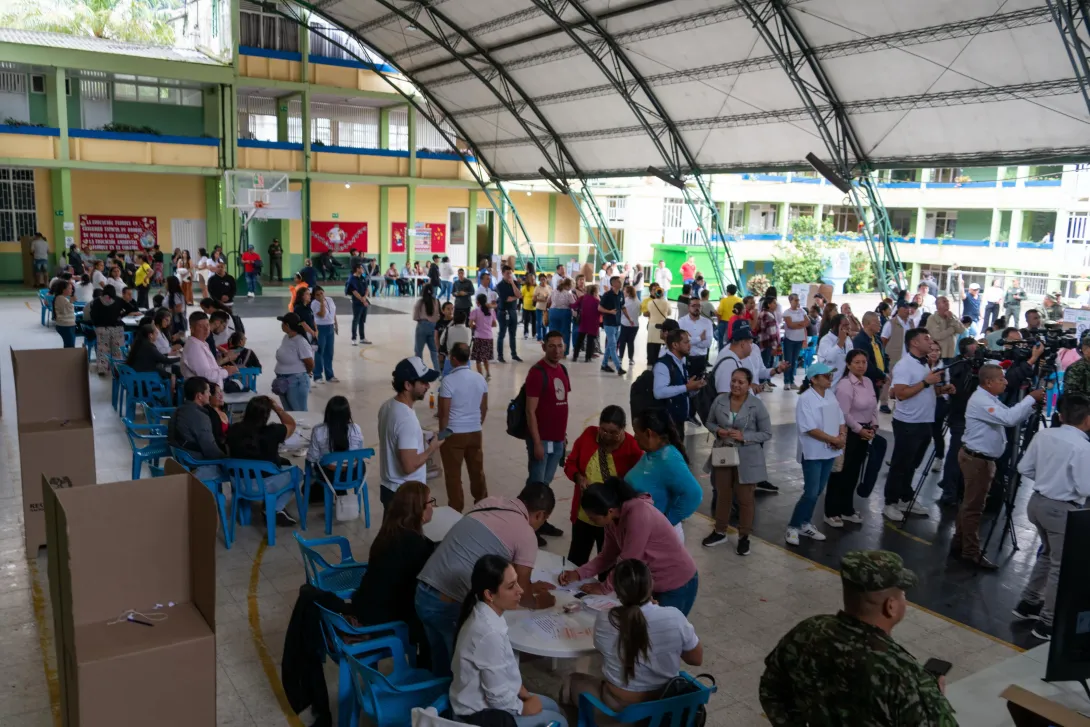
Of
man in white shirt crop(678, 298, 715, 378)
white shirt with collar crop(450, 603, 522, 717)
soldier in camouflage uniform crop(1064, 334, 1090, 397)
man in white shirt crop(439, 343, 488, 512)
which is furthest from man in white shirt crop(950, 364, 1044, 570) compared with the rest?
man in white shirt crop(678, 298, 715, 378)

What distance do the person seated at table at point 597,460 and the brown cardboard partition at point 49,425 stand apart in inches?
136

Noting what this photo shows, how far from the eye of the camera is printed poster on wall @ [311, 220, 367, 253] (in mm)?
28531

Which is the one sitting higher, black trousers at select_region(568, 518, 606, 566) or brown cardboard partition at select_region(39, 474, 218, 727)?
brown cardboard partition at select_region(39, 474, 218, 727)

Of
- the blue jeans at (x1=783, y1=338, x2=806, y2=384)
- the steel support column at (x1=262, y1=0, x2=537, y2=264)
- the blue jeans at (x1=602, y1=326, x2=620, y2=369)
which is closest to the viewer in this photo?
the blue jeans at (x1=783, y1=338, x2=806, y2=384)

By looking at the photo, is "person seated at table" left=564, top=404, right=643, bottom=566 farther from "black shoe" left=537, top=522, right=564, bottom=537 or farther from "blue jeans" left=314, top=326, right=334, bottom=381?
"blue jeans" left=314, top=326, right=334, bottom=381

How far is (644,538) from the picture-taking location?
13.6 ft

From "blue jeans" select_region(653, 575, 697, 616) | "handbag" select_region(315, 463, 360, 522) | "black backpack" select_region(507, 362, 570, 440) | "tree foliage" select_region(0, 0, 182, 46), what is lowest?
"handbag" select_region(315, 463, 360, 522)

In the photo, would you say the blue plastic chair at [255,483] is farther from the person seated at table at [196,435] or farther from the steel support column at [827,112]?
the steel support column at [827,112]

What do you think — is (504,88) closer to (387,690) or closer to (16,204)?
(16,204)

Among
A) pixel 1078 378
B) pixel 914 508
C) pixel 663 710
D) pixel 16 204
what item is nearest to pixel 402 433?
pixel 663 710

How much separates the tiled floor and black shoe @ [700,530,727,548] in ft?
A: 0.21

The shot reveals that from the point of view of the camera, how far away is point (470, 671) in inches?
132

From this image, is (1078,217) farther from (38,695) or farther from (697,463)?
(38,695)

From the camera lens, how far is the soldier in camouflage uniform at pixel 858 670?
232cm
